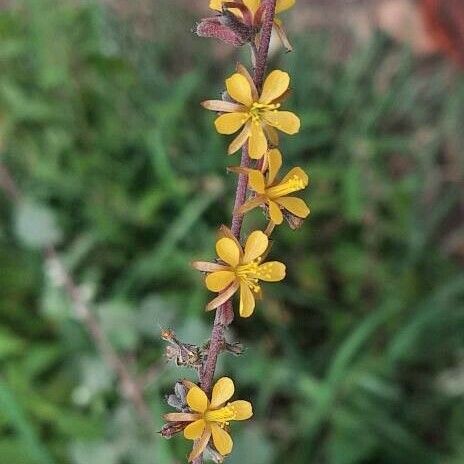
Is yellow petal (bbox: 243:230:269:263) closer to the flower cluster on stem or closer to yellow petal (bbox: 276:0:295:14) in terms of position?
the flower cluster on stem

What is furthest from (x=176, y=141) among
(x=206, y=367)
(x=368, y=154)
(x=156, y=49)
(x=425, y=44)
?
(x=206, y=367)

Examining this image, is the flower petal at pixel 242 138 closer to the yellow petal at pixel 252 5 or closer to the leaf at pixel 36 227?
the yellow petal at pixel 252 5

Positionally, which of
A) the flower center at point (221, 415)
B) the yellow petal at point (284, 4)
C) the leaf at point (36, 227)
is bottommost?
the flower center at point (221, 415)

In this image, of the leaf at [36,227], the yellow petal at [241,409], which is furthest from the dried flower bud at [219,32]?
the leaf at [36,227]

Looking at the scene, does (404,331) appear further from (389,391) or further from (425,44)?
(425,44)

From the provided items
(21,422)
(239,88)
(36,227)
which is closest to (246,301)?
(239,88)

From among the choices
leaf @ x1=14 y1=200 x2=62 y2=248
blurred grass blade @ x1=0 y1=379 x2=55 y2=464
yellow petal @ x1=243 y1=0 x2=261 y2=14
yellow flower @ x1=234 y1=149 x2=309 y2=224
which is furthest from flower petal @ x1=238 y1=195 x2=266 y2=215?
leaf @ x1=14 y1=200 x2=62 y2=248
